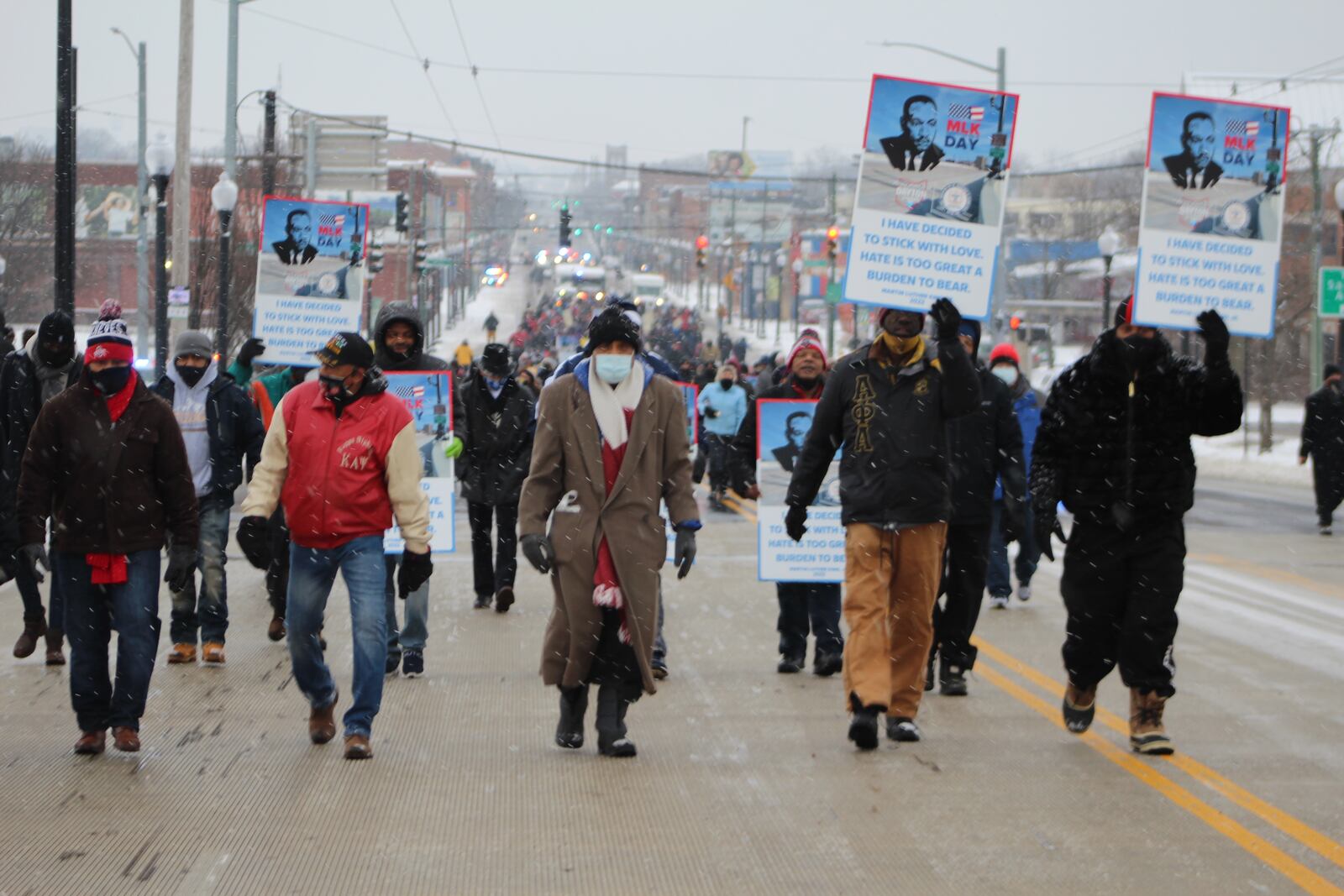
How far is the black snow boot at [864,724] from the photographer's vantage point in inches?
302

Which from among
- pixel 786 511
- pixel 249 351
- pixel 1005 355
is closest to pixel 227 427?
pixel 249 351

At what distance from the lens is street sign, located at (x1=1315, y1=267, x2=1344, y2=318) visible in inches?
1019

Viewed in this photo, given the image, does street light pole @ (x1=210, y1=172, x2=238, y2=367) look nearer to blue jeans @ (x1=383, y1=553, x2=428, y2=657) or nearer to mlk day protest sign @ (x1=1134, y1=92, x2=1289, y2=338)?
blue jeans @ (x1=383, y1=553, x2=428, y2=657)

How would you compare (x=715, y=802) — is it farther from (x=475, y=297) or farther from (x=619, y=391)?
(x=475, y=297)

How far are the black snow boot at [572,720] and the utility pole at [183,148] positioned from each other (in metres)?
21.7

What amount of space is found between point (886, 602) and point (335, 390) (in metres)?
2.55

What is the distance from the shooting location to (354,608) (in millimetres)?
7594

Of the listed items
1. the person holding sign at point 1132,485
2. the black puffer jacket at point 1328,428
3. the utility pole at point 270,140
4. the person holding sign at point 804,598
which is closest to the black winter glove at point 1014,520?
the person holding sign at point 804,598

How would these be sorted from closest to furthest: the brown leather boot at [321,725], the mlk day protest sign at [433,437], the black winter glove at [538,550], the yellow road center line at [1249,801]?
the yellow road center line at [1249,801]
the black winter glove at [538,550]
the brown leather boot at [321,725]
the mlk day protest sign at [433,437]

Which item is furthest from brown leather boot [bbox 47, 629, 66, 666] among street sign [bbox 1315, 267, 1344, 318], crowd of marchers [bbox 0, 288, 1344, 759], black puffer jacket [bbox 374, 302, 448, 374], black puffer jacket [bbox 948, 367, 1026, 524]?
street sign [bbox 1315, 267, 1344, 318]

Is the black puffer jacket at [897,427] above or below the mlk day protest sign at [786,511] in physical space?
above

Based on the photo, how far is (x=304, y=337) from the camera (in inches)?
510

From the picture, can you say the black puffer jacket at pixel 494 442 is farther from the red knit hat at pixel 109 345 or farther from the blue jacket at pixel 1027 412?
the red knit hat at pixel 109 345

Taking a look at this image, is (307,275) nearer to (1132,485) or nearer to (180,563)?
(180,563)
